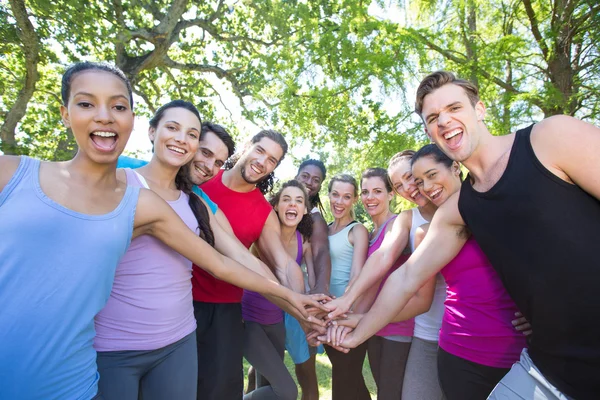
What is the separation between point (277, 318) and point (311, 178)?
1.99 m

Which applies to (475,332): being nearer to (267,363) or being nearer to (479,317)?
(479,317)

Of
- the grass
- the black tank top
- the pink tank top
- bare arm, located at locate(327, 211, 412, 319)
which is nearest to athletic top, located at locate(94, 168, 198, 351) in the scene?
bare arm, located at locate(327, 211, 412, 319)

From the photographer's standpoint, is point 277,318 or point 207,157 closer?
point 207,157

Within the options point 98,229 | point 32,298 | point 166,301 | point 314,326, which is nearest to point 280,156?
point 314,326

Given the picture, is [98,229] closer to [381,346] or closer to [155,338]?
[155,338]

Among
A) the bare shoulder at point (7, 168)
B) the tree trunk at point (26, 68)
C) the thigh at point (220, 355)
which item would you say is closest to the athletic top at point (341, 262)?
the thigh at point (220, 355)

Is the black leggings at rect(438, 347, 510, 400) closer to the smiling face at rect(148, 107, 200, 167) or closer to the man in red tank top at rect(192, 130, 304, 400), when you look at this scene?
the man in red tank top at rect(192, 130, 304, 400)

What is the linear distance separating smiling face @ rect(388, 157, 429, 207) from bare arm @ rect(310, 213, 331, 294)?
1028 millimetres

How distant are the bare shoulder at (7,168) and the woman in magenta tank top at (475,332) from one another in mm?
2507

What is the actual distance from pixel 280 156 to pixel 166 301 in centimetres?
213

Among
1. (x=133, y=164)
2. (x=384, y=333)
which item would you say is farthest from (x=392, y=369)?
(x=133, y=164)

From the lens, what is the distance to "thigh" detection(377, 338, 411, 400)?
A: 9.78 ft

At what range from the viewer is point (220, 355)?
2949 millimetres

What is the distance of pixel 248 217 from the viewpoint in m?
3.51
